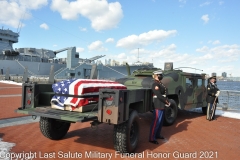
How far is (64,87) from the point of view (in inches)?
165

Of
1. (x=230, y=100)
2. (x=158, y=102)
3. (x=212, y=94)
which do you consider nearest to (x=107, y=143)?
(x=158, y=102)

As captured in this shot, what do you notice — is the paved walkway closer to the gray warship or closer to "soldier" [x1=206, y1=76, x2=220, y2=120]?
"soldier" [x1=206, y1=76, x2=220, y2=120]

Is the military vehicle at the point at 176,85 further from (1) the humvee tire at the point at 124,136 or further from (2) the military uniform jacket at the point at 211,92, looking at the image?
(1) the humvee tire at the point at 124,136

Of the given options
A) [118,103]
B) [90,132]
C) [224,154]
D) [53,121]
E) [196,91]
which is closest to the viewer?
[118,103]

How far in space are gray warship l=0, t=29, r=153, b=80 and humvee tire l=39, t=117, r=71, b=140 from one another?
37.5m

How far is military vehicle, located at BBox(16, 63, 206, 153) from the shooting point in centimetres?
359

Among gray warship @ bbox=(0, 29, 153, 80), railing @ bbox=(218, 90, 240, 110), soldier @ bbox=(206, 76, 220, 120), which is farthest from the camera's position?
gray warship @ bbox=(0, 29, 153, 80)

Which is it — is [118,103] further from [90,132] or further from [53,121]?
[90,132]

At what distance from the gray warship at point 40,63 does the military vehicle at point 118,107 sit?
117ft

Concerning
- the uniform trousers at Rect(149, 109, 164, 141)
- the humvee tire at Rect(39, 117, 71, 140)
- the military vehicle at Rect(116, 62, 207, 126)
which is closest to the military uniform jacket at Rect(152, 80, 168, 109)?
A: the uniform trousers at Rect(149, 109, 164, 141)

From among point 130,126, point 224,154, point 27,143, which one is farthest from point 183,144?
point 27,143

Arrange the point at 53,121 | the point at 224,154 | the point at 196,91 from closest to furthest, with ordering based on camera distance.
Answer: the point at 224,154
the point at 53,121
the point at 196,91

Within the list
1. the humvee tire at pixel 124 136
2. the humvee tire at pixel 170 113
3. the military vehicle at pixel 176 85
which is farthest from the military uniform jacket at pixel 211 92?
the humvee tire at pixel 124 136

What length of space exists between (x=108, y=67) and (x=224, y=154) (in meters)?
54.9
